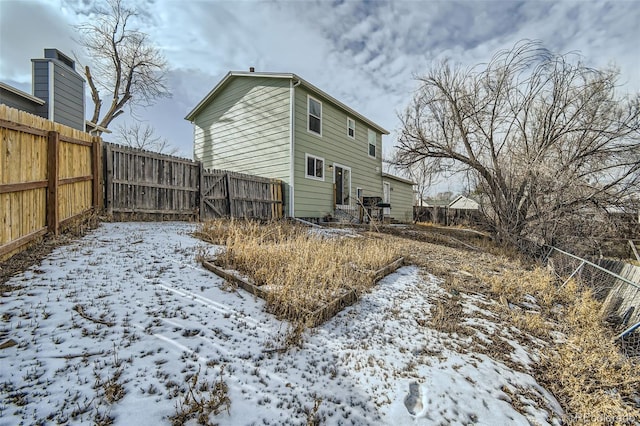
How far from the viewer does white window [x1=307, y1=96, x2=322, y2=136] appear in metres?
10.8

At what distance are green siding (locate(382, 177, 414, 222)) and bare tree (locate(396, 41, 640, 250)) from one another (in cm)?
643

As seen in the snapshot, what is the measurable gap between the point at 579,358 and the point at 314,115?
1026cm

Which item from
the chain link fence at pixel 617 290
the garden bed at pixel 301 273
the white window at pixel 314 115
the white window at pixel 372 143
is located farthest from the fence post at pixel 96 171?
the white window at pixel 372 143

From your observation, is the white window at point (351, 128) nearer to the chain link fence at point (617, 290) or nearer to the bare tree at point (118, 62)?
the chain link fence at point (617, 290)

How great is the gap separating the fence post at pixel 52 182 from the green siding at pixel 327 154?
6899mm

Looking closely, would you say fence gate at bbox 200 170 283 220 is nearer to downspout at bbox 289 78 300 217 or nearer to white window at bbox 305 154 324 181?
downspout at bbox 289 78 300 217

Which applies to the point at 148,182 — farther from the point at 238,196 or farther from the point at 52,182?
the point at 52,182

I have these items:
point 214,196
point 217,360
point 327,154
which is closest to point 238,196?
point 214,196

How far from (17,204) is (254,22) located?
8134 mm

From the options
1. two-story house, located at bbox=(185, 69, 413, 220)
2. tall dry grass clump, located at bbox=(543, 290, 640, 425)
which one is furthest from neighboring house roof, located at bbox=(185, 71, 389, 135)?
tall dry grass clump, located at bbox=(543, 290, 640, 425)

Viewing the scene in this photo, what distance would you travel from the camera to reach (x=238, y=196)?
9219 millimetres

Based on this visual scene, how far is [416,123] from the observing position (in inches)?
436

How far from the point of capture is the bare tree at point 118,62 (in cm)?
1577

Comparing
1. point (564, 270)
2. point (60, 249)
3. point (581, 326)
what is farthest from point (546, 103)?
point (60, 249)
